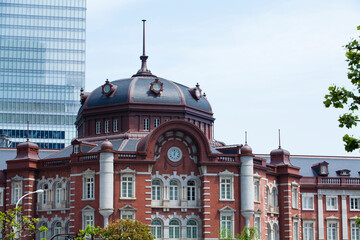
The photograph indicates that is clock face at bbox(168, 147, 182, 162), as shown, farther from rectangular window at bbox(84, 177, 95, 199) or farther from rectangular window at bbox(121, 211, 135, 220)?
rectangular window at bbox(84, 177, 95, 199)

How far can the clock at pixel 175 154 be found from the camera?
79375mm

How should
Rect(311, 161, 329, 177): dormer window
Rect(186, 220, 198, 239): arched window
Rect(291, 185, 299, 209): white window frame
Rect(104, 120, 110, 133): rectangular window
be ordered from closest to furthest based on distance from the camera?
Rect(186, 220, 198, 239): arched window < Rect(104, 120, 110, 133): rectangular window < Rect(291, 185, 299, 209): white window frame < Rect(311, 161, 329, 177): dormer window

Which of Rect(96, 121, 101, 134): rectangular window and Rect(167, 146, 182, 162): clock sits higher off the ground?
Rect(96, 121, 101, 134): rectangular window

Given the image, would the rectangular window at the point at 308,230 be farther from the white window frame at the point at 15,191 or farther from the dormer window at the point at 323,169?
the white window frame at the point at 15,191

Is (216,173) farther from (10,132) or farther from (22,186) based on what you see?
(10,132)

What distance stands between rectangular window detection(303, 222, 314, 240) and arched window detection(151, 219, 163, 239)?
21.9 meters

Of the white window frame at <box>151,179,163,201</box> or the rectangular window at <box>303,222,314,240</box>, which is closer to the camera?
the white window frame at <box>151,179,163,201</box>

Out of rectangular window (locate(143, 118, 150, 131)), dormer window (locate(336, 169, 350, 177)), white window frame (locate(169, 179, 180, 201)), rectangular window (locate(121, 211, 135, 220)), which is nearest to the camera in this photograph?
rectangular window (locate(121, 211, 135, 220))

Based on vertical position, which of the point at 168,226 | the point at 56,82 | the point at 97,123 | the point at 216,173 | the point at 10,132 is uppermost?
the point at 56,82

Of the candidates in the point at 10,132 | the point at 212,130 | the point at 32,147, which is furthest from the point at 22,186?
the point at 10,132

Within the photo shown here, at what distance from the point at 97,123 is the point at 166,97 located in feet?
26.1

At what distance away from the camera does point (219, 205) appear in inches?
3073

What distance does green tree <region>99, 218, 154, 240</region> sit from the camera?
2692 inches

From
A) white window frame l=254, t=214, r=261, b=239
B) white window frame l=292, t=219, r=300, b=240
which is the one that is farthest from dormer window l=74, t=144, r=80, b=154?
white window frame l=292, t=219, r=300, b=240
